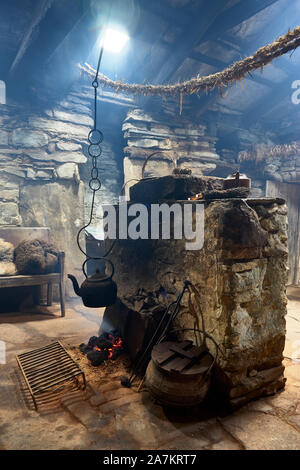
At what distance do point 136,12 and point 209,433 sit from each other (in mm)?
5548

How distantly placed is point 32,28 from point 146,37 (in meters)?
2.00

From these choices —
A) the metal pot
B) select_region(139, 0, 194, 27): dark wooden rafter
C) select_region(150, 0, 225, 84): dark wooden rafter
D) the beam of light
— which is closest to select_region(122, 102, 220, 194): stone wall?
select_region(150, 0, 225, 84): dark wooden rafter

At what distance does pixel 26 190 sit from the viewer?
588 centimetres

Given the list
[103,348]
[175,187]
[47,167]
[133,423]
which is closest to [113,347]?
[103,348]

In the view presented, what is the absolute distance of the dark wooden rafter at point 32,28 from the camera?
3.83 m

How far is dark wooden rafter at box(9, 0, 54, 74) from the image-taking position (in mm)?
3830

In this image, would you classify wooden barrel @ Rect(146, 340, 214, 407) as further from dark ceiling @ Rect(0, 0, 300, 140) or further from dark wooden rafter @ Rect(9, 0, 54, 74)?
dark wooden rafter @ Rect(9, 0, 54, 74)

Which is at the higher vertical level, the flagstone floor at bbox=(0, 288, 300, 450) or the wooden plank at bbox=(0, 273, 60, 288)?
the wooden plank at bbox=(0, 273, 60, 288)

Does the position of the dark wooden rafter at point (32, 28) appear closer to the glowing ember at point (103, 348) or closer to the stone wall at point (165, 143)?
the stone wall at point (165, 143)

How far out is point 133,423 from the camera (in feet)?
6.91

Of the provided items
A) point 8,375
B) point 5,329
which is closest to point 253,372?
point 8,375

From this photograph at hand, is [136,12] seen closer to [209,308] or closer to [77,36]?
[77,36]

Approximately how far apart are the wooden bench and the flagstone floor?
2017 mm

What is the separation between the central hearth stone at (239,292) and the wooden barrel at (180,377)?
23 cm
